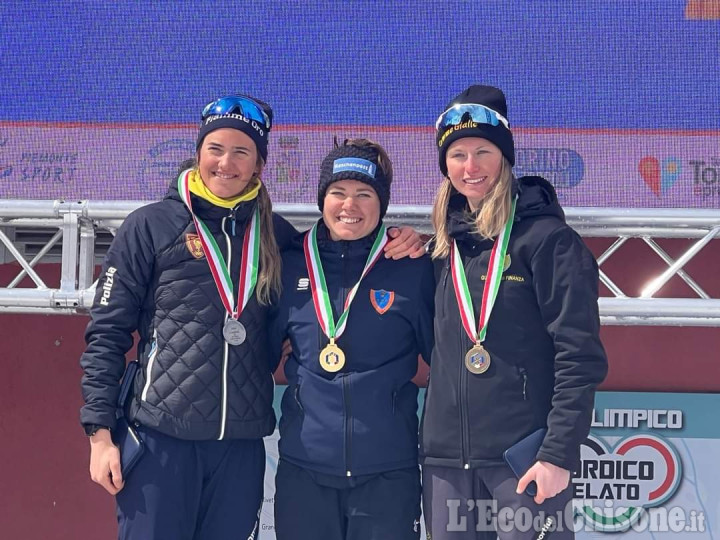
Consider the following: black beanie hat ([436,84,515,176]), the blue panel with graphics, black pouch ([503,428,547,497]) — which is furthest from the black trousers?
the blue panel with graphics

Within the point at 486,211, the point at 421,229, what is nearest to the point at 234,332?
the point at 486,211

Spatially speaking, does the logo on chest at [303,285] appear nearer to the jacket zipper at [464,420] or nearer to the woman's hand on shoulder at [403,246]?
the woman's hand on shoulder at [403,246]

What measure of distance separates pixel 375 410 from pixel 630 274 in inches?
86.7

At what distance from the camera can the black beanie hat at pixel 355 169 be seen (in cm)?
239

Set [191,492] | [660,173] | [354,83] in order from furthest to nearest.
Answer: [354,83]
[660,173]
[191,492]

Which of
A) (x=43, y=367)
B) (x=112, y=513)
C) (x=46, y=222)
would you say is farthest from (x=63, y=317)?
(x=46, y=222)

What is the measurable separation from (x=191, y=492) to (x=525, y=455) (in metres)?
0.89

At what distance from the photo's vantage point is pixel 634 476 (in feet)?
12.6

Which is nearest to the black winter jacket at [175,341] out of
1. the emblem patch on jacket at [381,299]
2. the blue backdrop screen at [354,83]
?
the emblem patch on jacket at [381,299]

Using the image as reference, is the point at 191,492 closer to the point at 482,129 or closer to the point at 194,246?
the point at 194,246

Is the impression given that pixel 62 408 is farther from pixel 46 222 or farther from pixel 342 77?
pixel 342 77

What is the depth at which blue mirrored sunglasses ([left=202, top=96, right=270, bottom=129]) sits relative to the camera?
2.46 m

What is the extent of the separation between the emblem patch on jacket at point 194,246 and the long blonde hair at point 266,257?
17 cm

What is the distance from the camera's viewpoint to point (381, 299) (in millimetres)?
2338
